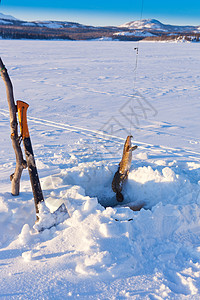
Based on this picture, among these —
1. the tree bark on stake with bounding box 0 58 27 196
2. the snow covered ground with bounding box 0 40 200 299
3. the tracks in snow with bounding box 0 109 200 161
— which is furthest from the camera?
the tracks in snow with bounding box 0 109 200 161

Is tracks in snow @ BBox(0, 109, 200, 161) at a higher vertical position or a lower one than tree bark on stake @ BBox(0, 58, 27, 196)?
lower

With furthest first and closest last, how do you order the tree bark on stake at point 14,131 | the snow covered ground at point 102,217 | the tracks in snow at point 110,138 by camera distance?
1. the tracks in snow at point 110,138
2. the tree bark on stake at point 14,131
3. the snow covered ground at point 102,217

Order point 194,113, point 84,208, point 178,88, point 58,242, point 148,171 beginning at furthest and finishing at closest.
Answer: point 178,88, point 194,113, point 148,171, point 84,208, point 58,242

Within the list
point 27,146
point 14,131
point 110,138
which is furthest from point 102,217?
point 110,138

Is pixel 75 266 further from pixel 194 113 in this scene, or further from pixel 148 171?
pixel 194 113

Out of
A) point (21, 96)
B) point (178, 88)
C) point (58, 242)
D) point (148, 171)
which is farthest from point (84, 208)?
point (178, 88)

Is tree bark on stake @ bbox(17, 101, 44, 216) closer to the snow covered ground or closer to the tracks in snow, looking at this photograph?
the snow covered ground

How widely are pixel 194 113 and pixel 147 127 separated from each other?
1.93m

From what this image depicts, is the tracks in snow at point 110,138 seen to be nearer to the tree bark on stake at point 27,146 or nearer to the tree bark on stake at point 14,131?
the tree bark on stake at point 14,131

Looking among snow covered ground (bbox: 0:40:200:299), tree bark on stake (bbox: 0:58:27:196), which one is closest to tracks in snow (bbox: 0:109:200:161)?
snow covered ground (bbox: 0:40:200:299)

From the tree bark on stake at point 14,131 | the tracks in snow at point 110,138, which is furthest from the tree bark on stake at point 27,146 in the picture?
the tracks in snow at point 110,138

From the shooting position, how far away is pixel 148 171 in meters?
3.26

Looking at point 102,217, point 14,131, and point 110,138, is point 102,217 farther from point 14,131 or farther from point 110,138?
point 110,138

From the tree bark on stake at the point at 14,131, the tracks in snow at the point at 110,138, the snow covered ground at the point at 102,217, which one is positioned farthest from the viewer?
the tracks in snow at the point at 110,138
